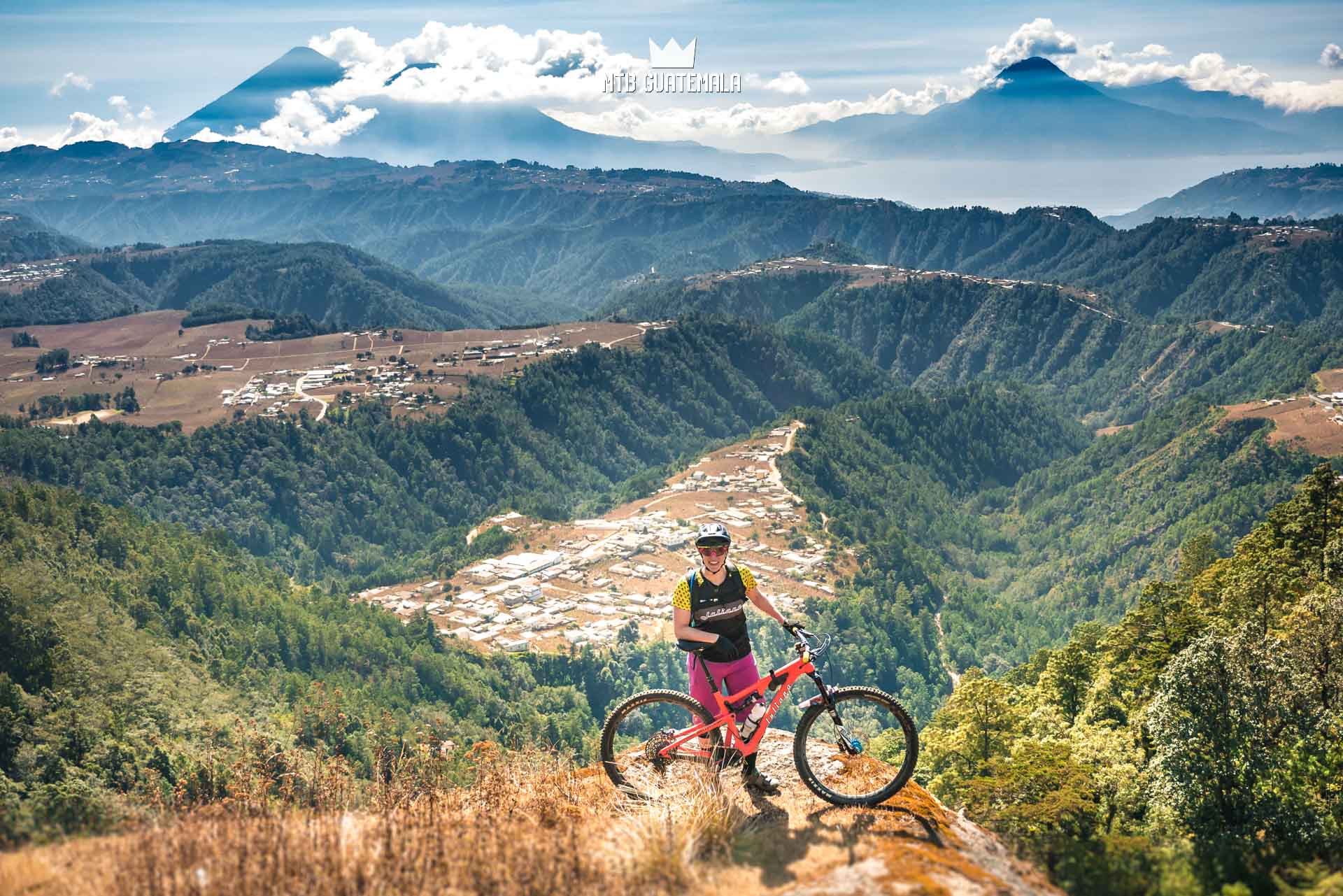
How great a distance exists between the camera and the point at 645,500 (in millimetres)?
178000

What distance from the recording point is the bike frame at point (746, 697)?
14578 millimetres

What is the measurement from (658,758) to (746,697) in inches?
80.7

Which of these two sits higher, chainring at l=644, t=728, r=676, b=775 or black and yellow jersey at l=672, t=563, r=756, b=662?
black and yellow jersey at l=672, t=563, r=756, b=662

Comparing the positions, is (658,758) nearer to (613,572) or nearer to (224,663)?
(224,663)

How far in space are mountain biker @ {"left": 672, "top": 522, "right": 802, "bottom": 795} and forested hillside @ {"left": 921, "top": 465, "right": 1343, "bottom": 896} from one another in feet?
15.2

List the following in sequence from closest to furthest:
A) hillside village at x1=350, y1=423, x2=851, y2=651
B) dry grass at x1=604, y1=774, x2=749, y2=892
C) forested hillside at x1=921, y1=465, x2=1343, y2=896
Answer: dry grass at x1=604, y1=774, x2=749, y2=892
forested hillside at x1=921, y1=465, x2=1343, y2=896
hillside village at x1=350, y1=423, x2=851, y2=651

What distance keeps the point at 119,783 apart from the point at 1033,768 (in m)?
45.8

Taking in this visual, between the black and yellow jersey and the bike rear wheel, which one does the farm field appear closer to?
the black and yellow jersey

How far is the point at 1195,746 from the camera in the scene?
82.2 feet

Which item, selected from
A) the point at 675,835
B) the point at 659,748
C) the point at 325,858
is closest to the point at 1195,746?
the point at 659,748

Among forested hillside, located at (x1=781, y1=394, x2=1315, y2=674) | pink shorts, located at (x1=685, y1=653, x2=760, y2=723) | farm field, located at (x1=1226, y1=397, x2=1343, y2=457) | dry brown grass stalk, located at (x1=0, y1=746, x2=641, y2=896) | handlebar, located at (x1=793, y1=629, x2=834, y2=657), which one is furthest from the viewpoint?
farm field, located at (x1=1226, y1=397, x2=1343, y2=457)

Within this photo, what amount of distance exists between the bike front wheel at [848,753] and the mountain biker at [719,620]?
886mm

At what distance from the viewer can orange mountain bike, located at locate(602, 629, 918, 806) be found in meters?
14.5

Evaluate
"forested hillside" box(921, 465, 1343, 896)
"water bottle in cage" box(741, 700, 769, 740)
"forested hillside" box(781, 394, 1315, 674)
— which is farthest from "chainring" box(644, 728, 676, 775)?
"forested hillside" box(781, 394, 1315, 674)
